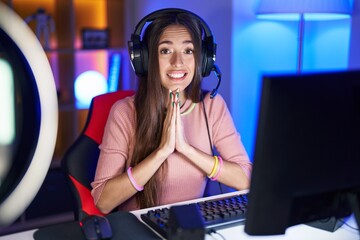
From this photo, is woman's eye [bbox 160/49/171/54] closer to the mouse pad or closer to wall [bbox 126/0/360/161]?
the mouse pad

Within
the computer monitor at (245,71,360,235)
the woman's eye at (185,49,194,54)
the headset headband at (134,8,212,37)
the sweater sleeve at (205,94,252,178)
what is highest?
the headset headband at (134,8,212,37)

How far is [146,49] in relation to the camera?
1295 millimetres

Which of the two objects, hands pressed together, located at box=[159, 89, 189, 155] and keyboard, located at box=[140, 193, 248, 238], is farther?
hands pressed together, located at box=[159, 89, 189, 155]

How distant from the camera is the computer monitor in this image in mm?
603

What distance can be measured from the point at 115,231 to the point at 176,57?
1.99ft

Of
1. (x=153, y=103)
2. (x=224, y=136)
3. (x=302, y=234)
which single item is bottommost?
(x=302, y=234)

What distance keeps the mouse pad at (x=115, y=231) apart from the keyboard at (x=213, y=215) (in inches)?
0.8

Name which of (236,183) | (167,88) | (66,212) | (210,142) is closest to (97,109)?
(167,88)

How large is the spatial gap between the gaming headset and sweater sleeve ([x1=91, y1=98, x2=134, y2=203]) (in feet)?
0.43

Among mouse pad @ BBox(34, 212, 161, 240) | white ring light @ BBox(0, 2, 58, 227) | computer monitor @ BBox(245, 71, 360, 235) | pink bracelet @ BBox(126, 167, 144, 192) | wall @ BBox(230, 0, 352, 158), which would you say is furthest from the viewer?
wall @ BBox(230, 0, 352, 158)

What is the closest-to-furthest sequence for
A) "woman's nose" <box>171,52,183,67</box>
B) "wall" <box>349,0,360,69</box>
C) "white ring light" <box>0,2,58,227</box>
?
1. "white ring light" <box>0,2,58,227</box>
2. "woman's nose" <box>171,52,183,67</box>
3. "wall" <box>349,0,360,69</box>

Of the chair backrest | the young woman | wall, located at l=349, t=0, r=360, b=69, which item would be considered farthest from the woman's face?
wall, located at l=349, t=0, r=360, b=69

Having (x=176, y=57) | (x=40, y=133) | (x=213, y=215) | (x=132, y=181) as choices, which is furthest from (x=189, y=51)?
(x=40, y=133)

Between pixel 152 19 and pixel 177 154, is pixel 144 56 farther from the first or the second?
pixel 177 154
